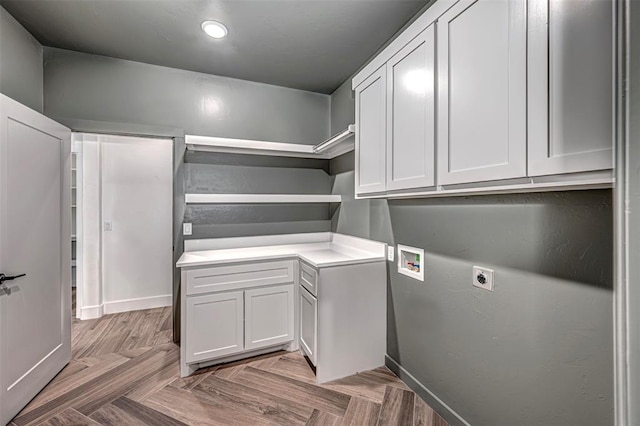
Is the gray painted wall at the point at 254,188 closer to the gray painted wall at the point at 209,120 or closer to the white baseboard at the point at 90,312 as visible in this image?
the gray painted wall at the point at 209,120

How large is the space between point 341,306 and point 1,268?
2230mm

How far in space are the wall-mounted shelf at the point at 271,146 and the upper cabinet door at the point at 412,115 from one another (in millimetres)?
562

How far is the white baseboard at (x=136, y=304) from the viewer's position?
3.49 m

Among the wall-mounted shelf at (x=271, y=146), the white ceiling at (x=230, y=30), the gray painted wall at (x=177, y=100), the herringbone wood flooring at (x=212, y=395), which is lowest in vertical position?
the herringbone wood flooring at (x=212, y=395)

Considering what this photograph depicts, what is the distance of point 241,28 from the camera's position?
2.13 metres

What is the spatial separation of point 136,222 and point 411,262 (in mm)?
3387

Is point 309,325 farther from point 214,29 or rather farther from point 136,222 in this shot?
point 136,222

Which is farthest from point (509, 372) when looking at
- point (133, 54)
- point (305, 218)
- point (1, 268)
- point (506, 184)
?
point (133, 54)

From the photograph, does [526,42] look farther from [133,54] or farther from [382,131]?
[133,54]

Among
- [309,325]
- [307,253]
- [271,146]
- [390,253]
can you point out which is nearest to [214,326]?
[309,325]

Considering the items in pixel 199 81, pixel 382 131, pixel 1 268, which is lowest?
pixel 1 268

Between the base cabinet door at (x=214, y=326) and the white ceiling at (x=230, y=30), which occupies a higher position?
the white ceiling at (x=230, y=30)

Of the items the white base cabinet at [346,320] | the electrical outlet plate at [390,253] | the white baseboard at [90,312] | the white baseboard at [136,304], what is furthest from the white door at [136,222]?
the electrical outlet plate at [390,253]

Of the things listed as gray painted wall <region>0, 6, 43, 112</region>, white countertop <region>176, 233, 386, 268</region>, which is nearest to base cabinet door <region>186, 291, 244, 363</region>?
white countertop <region>176, 233, 386, 268</region>
